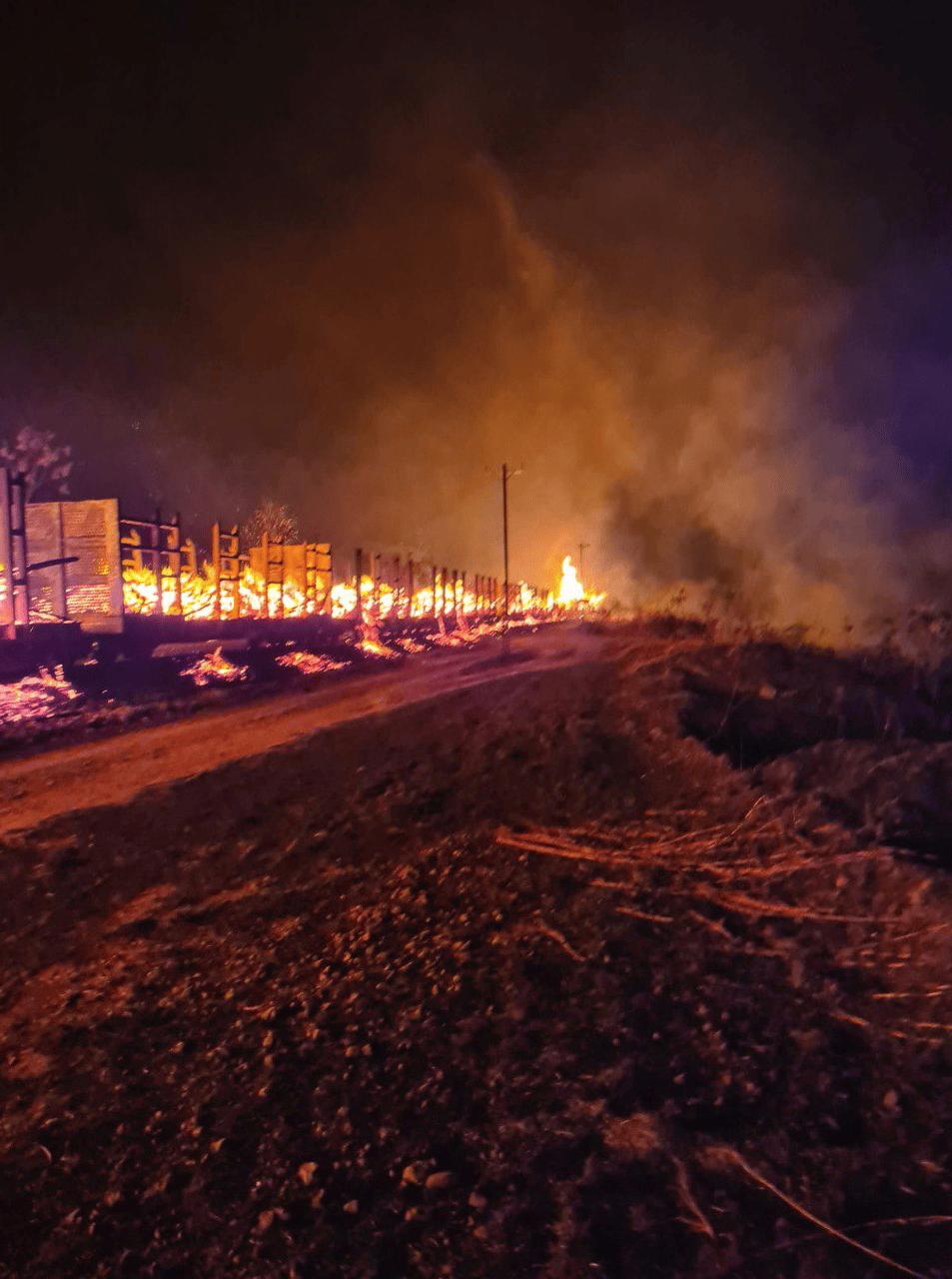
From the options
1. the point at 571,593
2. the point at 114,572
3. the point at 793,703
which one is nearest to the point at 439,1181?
the point at 793,703

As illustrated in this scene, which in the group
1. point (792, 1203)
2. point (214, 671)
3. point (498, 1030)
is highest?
point (214, 671)

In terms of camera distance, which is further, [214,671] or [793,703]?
[214,671]

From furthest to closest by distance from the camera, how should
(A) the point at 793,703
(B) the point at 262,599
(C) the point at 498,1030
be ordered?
(B) the point at 262,599, (A) the point at 793,703, (C) the point at 498,1030

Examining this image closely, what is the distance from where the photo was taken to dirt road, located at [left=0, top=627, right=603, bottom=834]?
6789 mm

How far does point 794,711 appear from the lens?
7.29 metres

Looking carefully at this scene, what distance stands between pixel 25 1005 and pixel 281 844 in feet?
5.53

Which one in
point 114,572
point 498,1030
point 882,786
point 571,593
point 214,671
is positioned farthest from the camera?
point 571,593

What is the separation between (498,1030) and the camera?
2.93 metres

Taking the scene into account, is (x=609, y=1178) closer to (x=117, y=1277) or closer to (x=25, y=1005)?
(x=117, y=1277)

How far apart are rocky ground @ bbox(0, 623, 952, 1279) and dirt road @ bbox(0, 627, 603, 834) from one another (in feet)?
4.41

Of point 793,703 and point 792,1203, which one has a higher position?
point 793,703

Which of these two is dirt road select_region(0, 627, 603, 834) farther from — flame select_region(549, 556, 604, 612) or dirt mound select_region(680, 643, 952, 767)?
flame select_region(549, 556, 604, 612)

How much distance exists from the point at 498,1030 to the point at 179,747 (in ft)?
22.8

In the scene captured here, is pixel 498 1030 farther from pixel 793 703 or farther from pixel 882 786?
pixel 793 703
